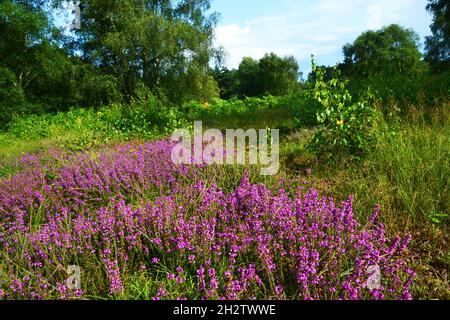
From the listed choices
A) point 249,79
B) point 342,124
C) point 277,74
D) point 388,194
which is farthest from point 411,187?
point 249,79

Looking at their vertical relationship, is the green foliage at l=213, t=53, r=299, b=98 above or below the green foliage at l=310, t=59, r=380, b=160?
above

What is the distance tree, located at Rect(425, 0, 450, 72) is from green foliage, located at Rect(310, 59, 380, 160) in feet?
69.1

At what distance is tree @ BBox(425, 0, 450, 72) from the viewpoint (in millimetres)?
23758

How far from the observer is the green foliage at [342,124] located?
4207 mm

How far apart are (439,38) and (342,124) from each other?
39.1 m

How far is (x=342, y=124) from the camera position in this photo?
4.16 m

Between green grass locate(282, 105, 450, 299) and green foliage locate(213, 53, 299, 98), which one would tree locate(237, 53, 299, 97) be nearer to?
green foliage locate(213, 53, 299, 98)

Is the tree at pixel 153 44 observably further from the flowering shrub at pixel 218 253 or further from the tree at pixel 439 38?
the flowering shrub at pixel 218 253

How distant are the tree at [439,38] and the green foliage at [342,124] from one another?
21.1 m
